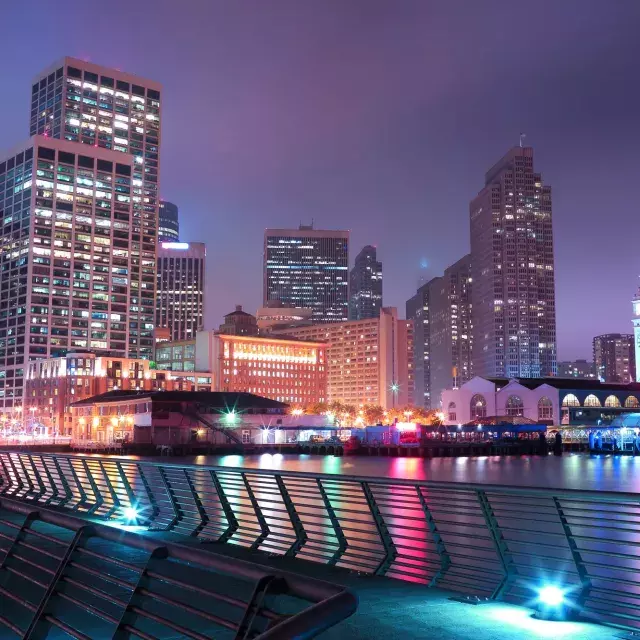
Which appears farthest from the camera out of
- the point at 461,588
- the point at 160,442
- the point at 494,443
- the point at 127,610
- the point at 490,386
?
the point at 490,386

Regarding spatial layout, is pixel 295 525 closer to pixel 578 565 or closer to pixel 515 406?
pixel 578 565

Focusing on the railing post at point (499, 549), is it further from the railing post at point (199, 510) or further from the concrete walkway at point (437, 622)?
the railing post at point (199, 510)

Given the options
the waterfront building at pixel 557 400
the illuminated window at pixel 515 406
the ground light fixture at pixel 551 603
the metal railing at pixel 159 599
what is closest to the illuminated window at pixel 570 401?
the waterfront building at pixel 557 400

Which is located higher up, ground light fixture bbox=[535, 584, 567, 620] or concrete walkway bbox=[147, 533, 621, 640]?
ground light fixture bbox=[535, 584, 567, 620]

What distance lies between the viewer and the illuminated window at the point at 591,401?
16412cm

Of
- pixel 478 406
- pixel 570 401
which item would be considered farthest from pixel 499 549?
pixel 478 406

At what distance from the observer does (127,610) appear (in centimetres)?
549

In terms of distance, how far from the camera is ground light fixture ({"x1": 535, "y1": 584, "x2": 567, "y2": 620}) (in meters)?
10.2

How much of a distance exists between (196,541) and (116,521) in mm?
4083

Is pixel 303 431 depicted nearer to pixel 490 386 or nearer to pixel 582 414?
pixel 490 386

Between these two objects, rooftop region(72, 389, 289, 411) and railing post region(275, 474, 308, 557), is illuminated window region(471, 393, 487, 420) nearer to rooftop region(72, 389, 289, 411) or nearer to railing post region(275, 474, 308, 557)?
rooftop region(72, 389, 289, 411)

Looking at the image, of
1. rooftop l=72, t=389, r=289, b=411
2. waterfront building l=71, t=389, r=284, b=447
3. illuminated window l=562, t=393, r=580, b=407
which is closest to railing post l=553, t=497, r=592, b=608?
waterfront building l=71, t=389, r=284, b=447

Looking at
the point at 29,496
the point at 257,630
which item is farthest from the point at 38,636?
the point at 29,496

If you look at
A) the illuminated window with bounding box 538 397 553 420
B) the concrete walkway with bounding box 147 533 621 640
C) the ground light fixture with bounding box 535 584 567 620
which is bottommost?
the concrete walkway with bounding box 147 533 621 640
